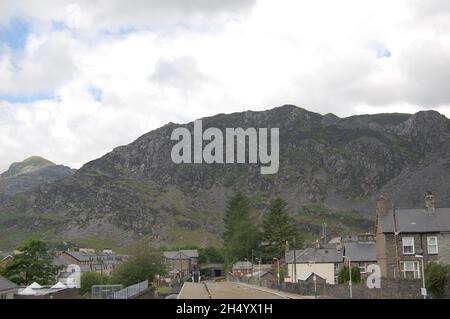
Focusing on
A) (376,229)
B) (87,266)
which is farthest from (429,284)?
(87,266)

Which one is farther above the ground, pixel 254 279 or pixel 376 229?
pixel 376 229

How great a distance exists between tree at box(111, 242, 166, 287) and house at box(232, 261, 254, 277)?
3700 centimetres

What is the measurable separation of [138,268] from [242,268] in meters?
45.3

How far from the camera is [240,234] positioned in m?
146

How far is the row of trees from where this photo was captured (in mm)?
135000

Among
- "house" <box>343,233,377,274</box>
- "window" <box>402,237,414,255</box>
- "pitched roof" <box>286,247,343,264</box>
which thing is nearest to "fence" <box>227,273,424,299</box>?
"window" <box>402,237,414,255</box>

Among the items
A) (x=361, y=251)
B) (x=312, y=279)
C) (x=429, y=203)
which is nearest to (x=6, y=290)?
A: (x=312, y=279)

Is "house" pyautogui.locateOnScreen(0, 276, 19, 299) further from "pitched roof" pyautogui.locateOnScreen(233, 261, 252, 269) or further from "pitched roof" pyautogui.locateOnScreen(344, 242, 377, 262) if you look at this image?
"pitched roof" pyautogui.locateOnScreen(233, 261, 252, 269)

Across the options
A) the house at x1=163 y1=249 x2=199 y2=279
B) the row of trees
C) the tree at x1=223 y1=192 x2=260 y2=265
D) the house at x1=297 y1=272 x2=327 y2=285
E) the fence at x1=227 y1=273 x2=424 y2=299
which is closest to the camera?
the fence at x1=227 y1=273 x2=424 y2=299

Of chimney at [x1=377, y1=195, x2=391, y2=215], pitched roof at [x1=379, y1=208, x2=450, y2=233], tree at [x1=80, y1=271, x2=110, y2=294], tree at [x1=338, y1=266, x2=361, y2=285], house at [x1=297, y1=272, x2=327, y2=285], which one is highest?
chimney at [x1=377, y1=195, x2=391, y2=215]
